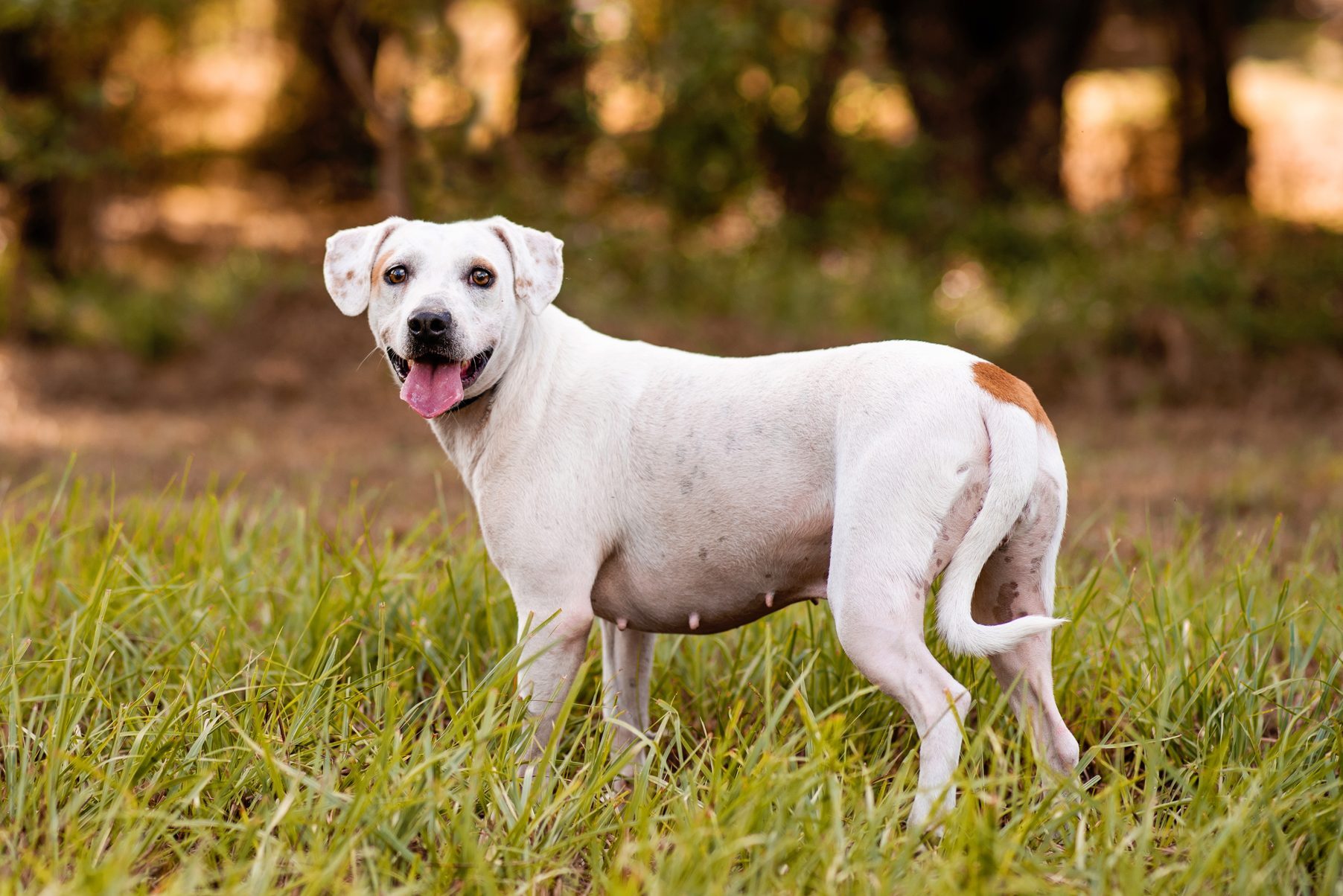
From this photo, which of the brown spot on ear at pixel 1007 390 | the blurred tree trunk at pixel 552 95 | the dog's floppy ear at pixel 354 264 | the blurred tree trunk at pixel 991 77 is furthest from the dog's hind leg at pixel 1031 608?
the blurred tree trunk at pixel 991 77

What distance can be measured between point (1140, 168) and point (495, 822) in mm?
15876

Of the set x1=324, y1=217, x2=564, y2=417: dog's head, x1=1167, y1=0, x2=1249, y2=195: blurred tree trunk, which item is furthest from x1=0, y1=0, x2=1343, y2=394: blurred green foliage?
x1=324, y1=217, x2=564, y2=417: dog's head

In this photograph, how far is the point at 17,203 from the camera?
1211 cm

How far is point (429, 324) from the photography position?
3.07 metres

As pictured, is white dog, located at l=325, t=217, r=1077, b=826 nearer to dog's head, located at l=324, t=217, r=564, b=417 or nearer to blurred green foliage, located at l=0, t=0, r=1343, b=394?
dog's head, located at l=324, t=217, r=564, b=417

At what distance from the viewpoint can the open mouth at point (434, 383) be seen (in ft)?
10.3

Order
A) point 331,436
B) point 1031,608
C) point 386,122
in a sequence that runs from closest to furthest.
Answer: point 1031,608
point 331,436
point 386,122

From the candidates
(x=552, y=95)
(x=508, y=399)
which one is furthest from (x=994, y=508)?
(x=552, y=95)

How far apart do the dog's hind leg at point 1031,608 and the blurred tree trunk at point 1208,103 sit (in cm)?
1368

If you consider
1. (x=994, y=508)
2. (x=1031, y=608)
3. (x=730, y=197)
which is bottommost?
(x=1031, y=608)

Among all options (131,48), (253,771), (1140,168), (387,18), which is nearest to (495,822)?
(253,771)

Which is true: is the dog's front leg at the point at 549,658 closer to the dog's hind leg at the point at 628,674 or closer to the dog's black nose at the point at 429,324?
the dog's hind leg at the point at 628,674

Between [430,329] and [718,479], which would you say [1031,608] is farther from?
[430,329]

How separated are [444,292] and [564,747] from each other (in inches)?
51.0
